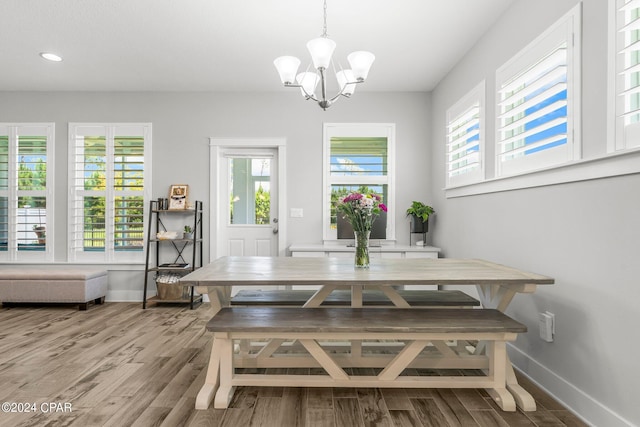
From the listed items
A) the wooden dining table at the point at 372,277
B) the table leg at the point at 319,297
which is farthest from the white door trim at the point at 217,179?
the table leg at the point at 319,297

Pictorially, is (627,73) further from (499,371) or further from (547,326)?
(499,371)

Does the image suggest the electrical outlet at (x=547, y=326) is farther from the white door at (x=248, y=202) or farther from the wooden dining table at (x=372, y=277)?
the white door at (x=248, y=202)

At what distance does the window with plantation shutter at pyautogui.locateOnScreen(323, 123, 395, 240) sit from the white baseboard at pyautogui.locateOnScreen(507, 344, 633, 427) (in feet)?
7.32

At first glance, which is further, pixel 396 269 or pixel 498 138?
pixel 498 138

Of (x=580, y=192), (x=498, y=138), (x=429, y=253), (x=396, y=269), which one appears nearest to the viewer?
(x=580, y=192)

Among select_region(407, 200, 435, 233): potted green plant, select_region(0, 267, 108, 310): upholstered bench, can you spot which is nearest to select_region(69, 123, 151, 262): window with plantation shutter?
select_region(0, 267, 108, 310): upholstered bench

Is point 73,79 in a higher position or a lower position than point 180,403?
higher

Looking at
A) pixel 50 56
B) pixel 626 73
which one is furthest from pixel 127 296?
pixel 626 73

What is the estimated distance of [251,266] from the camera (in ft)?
8.02

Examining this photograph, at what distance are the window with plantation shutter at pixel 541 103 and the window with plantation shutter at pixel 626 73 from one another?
0.25m

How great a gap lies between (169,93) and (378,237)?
3.10 m

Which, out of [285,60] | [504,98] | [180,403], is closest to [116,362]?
[180,403]

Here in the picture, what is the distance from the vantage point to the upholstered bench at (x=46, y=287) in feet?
13.4

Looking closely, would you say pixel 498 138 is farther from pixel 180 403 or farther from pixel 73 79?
pixel 73 79
